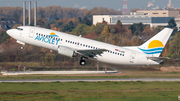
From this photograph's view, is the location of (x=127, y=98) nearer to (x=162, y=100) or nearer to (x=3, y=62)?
(x=162, y=100)

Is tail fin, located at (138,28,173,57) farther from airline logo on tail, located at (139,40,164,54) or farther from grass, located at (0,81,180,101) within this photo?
grass, located at (0,81,180,101)

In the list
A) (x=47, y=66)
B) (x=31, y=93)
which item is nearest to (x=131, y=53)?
(x=31, y=93)

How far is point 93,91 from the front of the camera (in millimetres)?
39656

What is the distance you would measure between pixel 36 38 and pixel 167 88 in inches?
795

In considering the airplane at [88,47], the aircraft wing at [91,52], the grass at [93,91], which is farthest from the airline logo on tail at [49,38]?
the grass at [93,91]

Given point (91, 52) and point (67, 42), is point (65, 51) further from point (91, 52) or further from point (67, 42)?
point (91, 52)

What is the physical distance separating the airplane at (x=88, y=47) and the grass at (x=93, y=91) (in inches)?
191

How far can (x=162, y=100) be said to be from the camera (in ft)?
111

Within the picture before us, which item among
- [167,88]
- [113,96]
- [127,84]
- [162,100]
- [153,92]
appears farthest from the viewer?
[127,84]

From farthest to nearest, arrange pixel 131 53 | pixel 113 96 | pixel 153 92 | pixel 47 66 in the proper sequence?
pixel 47 66 → pixel 131 53 → pixel 153 92 → pixel 113 96

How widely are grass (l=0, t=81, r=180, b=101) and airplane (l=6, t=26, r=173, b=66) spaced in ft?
16.0

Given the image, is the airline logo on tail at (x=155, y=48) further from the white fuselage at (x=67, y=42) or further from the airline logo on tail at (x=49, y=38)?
the airline logo on tail at (x=49, y=38)

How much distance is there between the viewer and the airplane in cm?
4766

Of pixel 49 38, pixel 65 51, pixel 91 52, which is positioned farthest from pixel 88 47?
pixel 49 38
